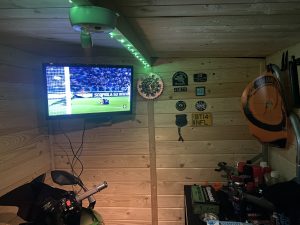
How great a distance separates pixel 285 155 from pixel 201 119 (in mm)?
845

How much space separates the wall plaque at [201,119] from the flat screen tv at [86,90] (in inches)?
26.7

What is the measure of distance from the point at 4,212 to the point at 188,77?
2.02 metres

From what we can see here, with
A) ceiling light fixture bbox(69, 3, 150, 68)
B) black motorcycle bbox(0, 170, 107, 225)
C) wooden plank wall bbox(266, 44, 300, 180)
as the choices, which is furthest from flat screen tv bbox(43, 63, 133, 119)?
ceiling light fixture bbox(69, 3, 150, 68)

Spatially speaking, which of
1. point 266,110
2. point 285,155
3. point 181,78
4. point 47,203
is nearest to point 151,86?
point 181,78

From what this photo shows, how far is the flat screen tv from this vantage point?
236 cm

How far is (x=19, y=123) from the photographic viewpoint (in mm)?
2312

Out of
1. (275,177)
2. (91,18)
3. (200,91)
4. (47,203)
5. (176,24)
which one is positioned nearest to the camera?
(91,18)

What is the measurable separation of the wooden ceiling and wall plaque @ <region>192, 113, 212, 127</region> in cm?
77

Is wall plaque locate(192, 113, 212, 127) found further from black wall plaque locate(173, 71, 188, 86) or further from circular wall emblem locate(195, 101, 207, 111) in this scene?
black wall plaque locate(173, 71, 188, 86)

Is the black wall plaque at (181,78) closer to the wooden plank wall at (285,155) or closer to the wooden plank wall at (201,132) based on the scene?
the wooden plank wall at (201,132)

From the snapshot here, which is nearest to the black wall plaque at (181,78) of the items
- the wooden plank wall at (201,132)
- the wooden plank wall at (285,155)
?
the wooden plank wall at (201,132)

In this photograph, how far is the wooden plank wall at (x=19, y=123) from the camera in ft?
6.85

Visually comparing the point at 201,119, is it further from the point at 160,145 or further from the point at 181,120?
the point at 160,145

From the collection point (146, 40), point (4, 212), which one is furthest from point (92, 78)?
point (4, 212)
